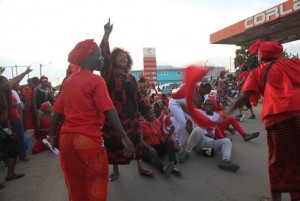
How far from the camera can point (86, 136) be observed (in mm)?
2805

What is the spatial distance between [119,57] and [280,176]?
2500 millimetres

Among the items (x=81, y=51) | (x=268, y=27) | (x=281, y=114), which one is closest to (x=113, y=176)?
(x=81, y=51)

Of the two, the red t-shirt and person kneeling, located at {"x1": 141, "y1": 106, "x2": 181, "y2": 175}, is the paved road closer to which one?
person kneeling, located at {"x1": 141, "y1": 106, "x2": 181, "y2": 175}

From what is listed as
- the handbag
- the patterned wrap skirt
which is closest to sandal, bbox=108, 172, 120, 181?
the handbag

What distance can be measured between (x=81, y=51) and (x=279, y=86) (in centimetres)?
197

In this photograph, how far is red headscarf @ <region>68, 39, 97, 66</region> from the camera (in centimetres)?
298

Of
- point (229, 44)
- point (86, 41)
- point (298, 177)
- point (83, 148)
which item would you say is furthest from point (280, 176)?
point (229, 44)

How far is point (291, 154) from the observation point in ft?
10.9

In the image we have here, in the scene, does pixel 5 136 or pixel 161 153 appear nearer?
pixel 5 136

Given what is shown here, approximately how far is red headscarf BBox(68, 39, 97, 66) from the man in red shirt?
5.9 inches

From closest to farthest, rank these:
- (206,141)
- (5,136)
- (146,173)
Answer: (5,136)
(146,173)
(206,141)

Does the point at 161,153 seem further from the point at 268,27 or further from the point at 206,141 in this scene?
the point at 268,27

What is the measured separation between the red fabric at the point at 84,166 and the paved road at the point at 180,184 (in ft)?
4.83

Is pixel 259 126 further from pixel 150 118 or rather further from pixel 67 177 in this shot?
pixel 67 177
